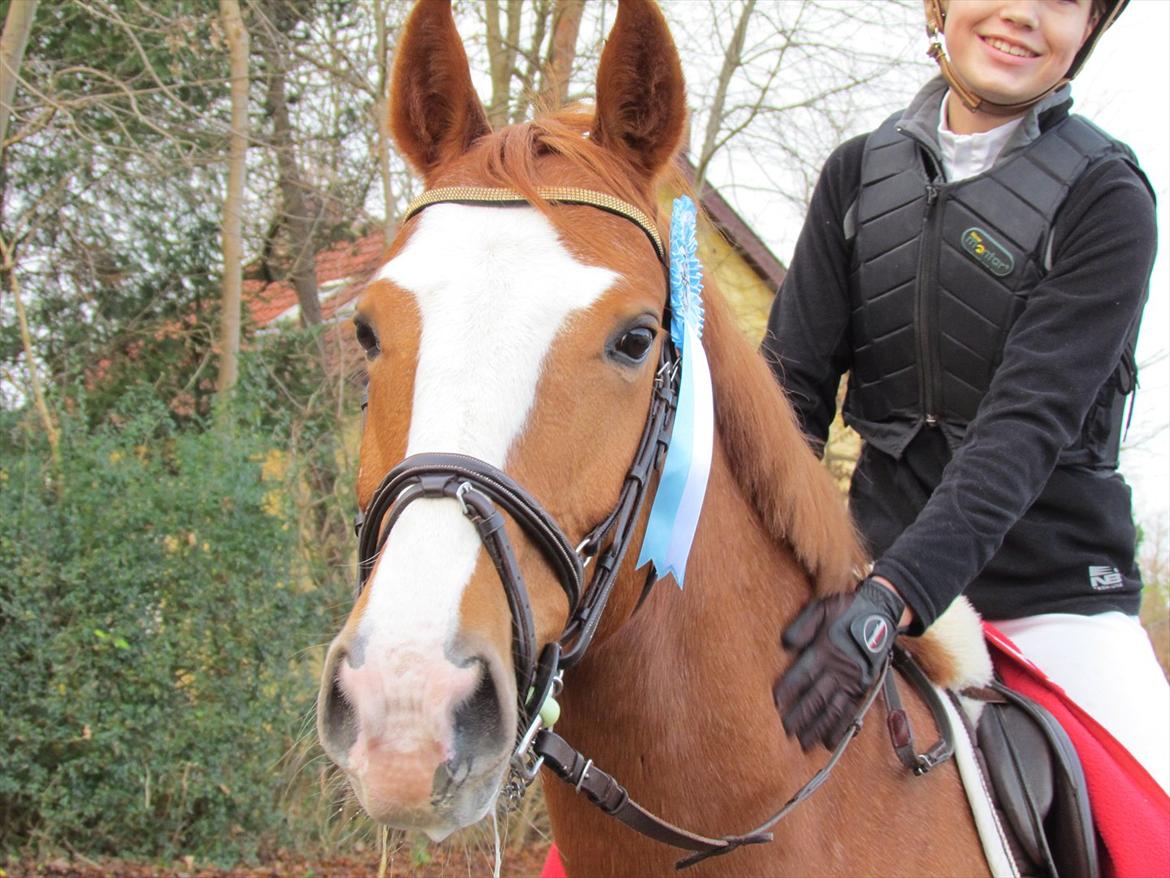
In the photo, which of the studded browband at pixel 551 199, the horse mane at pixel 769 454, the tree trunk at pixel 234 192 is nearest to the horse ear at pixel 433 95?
the studded browband at pixel 551 199

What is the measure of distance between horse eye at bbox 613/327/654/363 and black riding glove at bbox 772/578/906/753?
771 millimetres

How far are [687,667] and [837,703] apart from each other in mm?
350

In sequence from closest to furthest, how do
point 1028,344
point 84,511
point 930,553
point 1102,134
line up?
point 930,553, point 1028,344, point 1102,134, point 84,511

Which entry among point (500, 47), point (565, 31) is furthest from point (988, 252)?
point (500, 47)

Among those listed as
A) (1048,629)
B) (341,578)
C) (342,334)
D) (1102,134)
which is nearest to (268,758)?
(341,578)

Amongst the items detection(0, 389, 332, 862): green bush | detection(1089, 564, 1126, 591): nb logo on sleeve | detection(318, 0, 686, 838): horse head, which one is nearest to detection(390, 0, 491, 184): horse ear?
detection(318, 0, 686, 838): horse head

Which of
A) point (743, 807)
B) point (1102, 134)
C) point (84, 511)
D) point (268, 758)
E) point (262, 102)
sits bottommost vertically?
point (268, 758)

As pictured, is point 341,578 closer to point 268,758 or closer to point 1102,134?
point 268,758

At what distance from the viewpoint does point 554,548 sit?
162cm

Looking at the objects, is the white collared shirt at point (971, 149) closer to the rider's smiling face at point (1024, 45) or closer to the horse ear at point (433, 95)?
the rider's smiling face at point (1024, 45)

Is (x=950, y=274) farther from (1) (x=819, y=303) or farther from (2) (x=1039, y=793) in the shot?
(2) (x=1039, y=793)

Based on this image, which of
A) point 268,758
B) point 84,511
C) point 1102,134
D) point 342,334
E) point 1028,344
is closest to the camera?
point 1028,344

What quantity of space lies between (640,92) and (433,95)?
1.49 feet

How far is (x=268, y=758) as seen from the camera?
7238 millimetres
